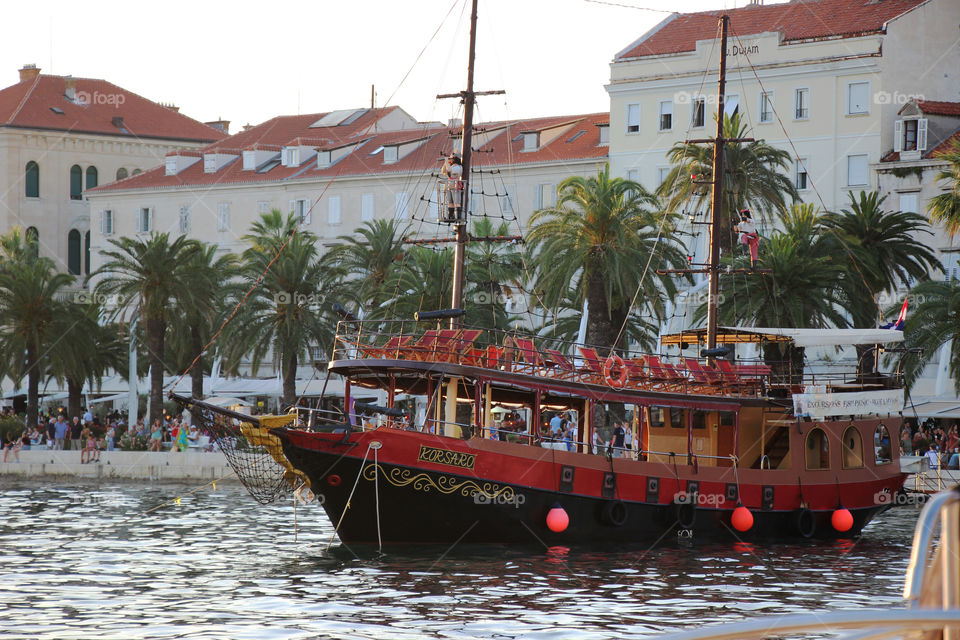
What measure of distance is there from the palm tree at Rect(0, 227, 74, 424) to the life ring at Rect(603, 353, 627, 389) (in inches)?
1251

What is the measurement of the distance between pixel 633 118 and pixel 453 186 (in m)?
38.5

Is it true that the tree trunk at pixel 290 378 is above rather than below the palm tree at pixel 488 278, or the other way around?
below

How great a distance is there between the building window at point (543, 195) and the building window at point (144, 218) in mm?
25925

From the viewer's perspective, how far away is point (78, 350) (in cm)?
5516

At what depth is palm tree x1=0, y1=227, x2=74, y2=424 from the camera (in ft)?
179

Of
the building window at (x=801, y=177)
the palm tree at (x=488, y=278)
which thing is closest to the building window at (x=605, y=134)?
the building window at (x=801, y=177)

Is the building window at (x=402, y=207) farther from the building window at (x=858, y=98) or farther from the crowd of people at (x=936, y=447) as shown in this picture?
the crowd of people at (x=936, y=447)

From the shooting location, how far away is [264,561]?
83.2 ft

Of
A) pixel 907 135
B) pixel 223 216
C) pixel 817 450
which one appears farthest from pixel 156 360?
pixel 907 135

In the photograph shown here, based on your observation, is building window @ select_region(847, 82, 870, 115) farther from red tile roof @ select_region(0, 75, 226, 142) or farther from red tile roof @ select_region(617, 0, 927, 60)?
red tile roof @ select_region(0, 75, 226, 142)

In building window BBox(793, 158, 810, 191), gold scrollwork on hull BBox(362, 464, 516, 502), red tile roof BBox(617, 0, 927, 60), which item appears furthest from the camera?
building window BBox(793, 158, 810, 191)

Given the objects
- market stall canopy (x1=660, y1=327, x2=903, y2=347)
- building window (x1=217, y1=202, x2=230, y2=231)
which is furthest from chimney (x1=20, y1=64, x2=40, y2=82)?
market stall canopy (x1=660, y1=327, x2=903, y2=347)

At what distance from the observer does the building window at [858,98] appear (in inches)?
2378

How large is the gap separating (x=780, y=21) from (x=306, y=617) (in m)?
50.9
